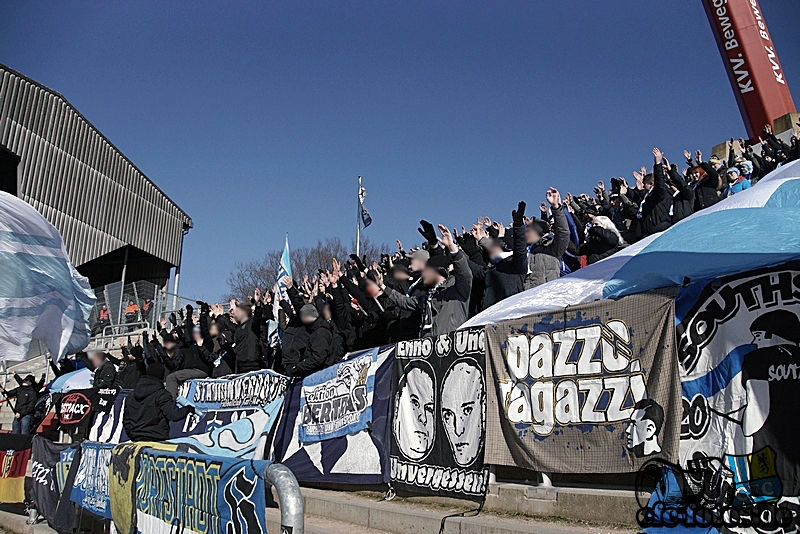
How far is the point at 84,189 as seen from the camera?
31766 mm

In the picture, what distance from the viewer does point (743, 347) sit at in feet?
14.6

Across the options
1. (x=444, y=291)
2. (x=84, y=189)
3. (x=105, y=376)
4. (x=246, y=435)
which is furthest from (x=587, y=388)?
(x=84, y=189)

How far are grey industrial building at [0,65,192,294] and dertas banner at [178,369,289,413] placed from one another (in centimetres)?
2294

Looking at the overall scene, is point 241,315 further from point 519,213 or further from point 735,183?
point 735,183

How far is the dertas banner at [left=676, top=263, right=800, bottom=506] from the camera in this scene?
4.14 metres

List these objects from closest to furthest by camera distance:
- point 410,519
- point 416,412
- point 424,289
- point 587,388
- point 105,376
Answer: point 587,388, point 410,519, point 416,412, point 424,289, point 105,376

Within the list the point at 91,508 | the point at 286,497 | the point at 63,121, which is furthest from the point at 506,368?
the point at 63,121

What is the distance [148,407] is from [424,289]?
3.56 meters

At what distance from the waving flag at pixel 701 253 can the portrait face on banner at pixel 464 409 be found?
20.3 inches

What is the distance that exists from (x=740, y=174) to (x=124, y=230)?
3061cm

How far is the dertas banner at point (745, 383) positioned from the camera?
414 centimetres

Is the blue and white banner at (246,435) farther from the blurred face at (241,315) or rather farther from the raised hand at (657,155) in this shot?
the raised hand at (657,155)

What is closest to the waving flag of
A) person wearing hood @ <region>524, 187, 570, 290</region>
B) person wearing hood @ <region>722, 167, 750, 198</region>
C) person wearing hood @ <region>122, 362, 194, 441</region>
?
person wearing hood @ <region>524, 187, 570, 290</region>

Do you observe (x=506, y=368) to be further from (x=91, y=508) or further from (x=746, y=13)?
(x=746, y=13)
